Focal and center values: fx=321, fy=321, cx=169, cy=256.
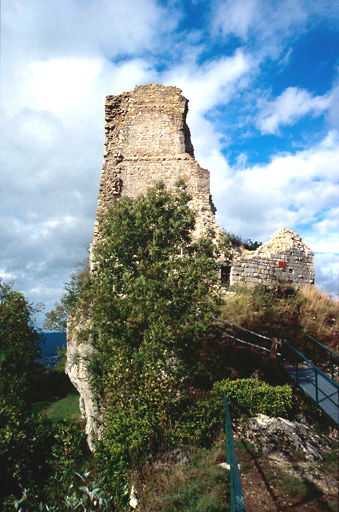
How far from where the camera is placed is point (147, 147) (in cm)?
1669

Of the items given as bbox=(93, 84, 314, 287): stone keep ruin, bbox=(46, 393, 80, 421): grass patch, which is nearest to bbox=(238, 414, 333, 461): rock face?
bbox=(93, 84, 314, 287): stone keep ruin

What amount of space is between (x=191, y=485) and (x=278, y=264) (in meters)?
10.5

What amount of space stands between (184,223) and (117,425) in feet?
17.8

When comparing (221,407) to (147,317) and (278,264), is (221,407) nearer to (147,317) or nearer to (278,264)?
(147,317)

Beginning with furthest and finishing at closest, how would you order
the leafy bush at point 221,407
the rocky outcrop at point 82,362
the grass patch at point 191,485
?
the rocky outcrop at point 82,362 < the leafy bush at point 221,407 < the grass patch at point 191,485

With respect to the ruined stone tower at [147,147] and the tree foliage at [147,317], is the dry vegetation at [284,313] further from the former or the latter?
the ruined stone tower at [147,147]

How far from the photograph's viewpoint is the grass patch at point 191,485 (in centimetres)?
536

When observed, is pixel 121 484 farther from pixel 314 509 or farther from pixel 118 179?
pixel 118 179

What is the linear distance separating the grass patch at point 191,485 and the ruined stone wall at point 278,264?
756 centimetres

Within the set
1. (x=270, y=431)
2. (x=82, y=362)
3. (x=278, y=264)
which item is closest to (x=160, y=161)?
(x=278, y=264)

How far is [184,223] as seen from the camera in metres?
9.30

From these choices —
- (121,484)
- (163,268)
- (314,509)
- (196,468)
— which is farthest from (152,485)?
(314,509)

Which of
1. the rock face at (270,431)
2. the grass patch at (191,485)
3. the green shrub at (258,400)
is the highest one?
the green shrub at (258,400)

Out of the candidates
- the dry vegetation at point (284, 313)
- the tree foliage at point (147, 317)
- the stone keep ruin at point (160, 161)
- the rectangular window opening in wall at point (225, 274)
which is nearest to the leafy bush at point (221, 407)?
the tree foliage at point (147, 317)
